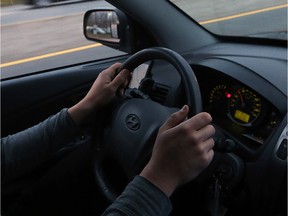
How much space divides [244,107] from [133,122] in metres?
0.46

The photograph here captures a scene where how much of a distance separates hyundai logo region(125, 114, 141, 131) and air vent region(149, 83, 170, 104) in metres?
0.37

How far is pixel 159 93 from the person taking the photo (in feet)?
6.19

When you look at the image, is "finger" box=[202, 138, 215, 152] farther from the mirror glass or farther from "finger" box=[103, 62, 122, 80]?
the mirror glass

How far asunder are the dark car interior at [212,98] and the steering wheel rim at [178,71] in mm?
12

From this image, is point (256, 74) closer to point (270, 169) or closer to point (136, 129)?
point (270, 169)

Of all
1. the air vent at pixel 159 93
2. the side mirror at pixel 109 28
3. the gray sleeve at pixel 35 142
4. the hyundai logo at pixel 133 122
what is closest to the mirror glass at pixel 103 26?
the side mirror at pixel 109 28

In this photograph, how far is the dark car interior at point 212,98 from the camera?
146cm

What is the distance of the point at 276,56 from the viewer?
5.67 feet

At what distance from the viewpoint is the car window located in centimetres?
256

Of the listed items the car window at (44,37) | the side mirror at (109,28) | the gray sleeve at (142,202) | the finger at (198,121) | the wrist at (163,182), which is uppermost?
the finger at (198,121)

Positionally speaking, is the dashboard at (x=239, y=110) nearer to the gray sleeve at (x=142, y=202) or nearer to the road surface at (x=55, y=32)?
the road surface at (x=55, y=32)

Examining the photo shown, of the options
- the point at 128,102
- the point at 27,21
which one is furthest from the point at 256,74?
the point at 27,21

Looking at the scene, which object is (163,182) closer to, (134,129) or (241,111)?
(134,129)

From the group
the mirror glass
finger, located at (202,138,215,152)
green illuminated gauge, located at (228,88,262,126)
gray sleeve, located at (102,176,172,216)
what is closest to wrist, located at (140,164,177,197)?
gray sleeve, located at (102,176,172,216)
